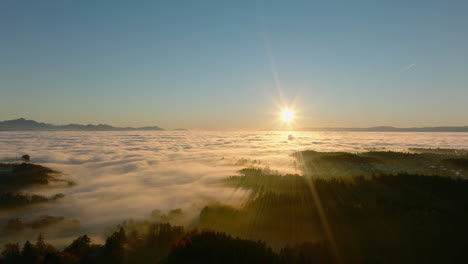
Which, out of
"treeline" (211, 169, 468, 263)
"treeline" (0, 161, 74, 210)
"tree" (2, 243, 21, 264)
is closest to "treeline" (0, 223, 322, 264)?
"tree" (2, 243, 21, 264)

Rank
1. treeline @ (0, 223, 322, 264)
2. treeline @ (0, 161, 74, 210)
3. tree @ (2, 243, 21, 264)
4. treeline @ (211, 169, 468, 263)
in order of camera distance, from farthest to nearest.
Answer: treeline @ (0, 161, 74, 210) < treeline @ (211, 169, 468, 263) < tree @ (2, 243, 21, 264) < treeline @ (0, 223, 322, 264)

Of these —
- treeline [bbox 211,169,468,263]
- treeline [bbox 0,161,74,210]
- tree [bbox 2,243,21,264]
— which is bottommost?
treeline [bbox 0,161,74,210]

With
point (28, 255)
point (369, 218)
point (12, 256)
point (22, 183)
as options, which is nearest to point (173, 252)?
point (28, 255)

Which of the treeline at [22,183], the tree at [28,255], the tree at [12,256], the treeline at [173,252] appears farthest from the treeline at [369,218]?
the treeline at [22,183]

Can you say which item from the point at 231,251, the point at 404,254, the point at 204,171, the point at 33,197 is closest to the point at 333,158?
the point at 204,171

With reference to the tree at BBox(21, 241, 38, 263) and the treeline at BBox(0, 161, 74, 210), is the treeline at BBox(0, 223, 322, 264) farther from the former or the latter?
the treeline at BBox(0, 161, 74, 210)

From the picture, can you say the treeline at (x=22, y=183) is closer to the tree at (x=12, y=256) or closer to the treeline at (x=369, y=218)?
the tree at (x=12, y=256)

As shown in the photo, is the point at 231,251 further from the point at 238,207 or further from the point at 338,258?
the point at 238,207

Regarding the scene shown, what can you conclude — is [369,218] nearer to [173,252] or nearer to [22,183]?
[173,252]

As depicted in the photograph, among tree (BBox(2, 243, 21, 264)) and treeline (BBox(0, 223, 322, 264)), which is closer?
treeline (BBox(0, 223, 322, 264))
